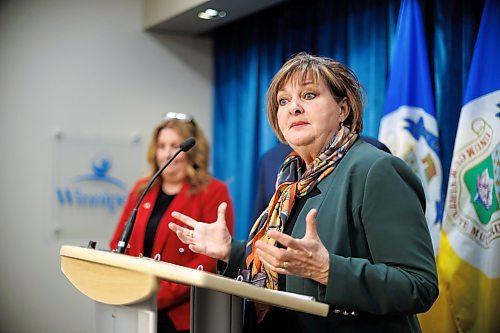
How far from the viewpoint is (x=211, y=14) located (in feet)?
11.9

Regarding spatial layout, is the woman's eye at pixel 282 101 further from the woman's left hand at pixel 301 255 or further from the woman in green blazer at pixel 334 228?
the woman's left hand at pixel 301 255

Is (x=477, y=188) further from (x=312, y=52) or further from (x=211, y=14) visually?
(x=211, y=14)

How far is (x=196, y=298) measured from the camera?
4.26ft

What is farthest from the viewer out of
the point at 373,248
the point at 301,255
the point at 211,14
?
the point at 211,14

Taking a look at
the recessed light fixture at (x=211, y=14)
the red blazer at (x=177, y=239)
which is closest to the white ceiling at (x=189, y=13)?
the recessed light fixture at (x=211, y=14)

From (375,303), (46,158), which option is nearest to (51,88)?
(46,158)

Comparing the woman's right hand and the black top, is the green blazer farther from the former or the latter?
the black top

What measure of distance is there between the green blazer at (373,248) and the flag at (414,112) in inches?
49.7

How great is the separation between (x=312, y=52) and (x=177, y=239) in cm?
144

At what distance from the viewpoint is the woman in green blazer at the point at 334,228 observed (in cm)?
119

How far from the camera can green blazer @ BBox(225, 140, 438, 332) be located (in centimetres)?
119

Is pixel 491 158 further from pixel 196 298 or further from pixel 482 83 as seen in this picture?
pixel 196 298

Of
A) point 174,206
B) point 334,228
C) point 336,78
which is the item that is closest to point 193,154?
point 174,206

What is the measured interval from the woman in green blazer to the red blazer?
0.90 metres
